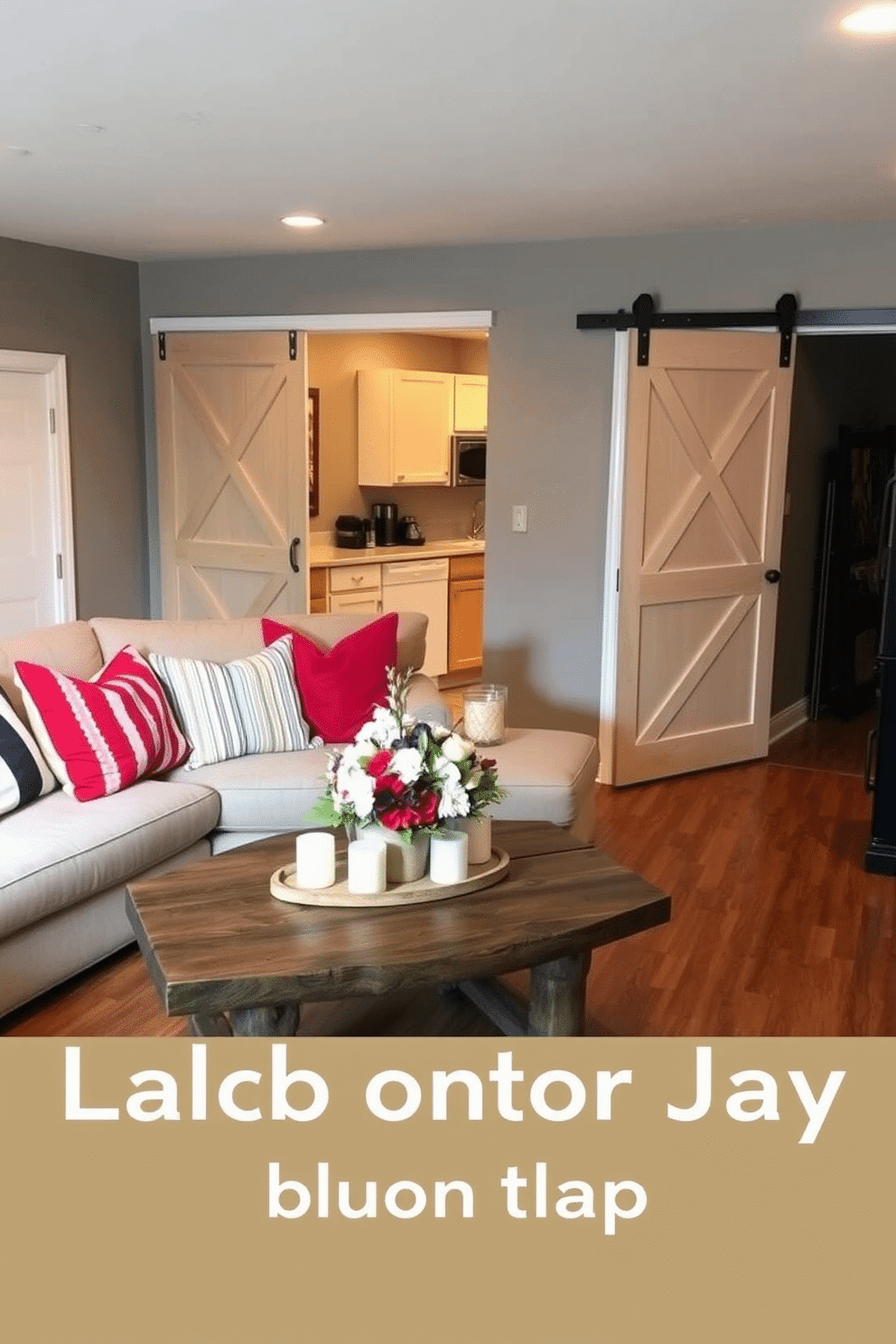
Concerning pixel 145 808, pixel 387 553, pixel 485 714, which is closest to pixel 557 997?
pixel 145 808

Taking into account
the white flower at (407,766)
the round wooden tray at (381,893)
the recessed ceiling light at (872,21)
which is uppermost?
the recessed ceiling light at (872,21)

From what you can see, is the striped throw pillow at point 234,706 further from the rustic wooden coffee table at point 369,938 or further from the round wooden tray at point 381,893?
the round wooden tray at point 381,893

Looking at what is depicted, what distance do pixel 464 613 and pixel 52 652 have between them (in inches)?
167

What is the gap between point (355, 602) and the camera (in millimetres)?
7191

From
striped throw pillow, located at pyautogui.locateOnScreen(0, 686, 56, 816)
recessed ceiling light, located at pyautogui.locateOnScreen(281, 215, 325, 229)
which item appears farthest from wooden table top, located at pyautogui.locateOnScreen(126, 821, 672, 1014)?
recessed ceiling light, located at pyautogui.locateOnScreen(281, 215, 325, 229)

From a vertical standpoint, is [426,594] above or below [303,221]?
below

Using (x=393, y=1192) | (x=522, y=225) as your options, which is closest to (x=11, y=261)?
(x=522, y=225)

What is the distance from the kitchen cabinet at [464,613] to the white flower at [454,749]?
5.06 metres

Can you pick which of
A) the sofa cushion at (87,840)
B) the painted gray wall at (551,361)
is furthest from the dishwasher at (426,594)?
the sofa cushion at (87,840)

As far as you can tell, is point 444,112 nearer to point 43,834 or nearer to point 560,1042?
point 43,834

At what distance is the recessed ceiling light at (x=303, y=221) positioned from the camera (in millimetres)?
4938

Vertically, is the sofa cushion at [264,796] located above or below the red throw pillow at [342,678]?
below

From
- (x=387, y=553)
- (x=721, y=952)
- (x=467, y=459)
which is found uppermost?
(x=467, y=459)

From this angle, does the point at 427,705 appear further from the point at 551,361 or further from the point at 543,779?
the point at 551,361
